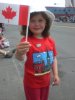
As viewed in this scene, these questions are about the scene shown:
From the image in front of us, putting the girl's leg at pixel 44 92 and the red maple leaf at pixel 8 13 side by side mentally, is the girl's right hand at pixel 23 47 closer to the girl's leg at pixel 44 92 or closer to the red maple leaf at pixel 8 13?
the red maple leaf at pixel 8 13

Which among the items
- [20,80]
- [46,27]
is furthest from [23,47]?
[20,80]

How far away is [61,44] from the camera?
1095cm

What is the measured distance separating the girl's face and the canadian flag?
0.66 feet

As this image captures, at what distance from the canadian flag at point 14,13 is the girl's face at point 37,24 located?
20cm

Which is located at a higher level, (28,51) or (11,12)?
(11,12)

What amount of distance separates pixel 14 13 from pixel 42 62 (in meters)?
0.55

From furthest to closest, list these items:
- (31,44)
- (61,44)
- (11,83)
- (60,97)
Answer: (61,44)
(11,83)
(60,97)
(31,44)

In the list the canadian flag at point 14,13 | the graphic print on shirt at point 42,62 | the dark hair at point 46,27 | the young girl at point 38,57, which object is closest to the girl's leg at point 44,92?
the young girl at point 38,57

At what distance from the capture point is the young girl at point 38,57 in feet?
10.8

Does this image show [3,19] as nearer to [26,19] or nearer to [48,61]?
[26,19]

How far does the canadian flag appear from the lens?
3.08m

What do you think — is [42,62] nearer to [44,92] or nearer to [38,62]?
[38,62]

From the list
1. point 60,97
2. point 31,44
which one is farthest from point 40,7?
point 60,97

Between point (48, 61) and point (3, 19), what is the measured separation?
0.60 m
